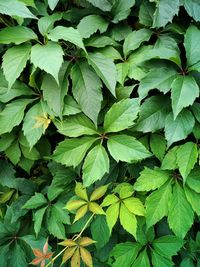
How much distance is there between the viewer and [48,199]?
1.46 metres

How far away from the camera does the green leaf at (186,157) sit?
117 centimetres

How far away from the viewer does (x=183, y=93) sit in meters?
1.11

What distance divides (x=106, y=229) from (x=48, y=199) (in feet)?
0.98

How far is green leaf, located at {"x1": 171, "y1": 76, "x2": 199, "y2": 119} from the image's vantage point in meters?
1.10

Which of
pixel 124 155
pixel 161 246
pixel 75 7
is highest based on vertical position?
pixel 75 7

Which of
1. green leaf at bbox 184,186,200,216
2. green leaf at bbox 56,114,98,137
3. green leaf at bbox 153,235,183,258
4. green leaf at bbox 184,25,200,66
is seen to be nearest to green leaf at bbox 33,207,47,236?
green leaf at bbox 56,114,98,137

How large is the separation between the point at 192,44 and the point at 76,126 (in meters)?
0.53

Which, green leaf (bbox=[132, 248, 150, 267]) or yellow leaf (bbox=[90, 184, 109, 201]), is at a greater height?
yellow leaf (bbox=[90, 184, 109, 201])

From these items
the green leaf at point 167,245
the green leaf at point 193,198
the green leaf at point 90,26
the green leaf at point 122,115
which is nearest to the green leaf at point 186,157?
the green leaf at point 193,198

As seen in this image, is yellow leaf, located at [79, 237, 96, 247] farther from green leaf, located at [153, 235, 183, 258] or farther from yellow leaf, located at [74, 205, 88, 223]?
green leaf, located at [153, 235, 183, 258]

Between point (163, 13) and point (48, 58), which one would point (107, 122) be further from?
point (163, 13)

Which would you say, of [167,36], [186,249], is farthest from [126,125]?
[186,249]

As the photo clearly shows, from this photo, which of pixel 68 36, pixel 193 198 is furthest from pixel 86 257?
pixel 68 36

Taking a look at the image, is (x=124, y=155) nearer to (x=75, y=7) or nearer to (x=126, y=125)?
(x=126, y=125)
